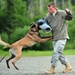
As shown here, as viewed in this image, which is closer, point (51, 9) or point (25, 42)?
point (51, 9)

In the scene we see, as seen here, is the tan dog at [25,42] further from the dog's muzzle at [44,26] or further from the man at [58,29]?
the man at [58,29]

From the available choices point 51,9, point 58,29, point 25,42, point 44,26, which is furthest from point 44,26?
point 25,42

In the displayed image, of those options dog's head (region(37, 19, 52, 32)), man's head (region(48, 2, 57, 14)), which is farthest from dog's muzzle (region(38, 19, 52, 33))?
man's head (region(48, 2, 57, 14))

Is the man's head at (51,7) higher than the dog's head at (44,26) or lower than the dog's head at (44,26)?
higher

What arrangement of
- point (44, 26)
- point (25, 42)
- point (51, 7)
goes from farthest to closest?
point (25, 42) < point (44, 26) < point (51, 7)

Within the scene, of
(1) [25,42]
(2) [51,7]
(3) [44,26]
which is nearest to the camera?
(2) [51,7]

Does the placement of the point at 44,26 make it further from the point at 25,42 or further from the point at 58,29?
the point at 25,42

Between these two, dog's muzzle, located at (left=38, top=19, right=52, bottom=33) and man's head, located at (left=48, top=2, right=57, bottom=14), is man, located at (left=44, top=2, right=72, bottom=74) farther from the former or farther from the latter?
dog's muzzle, located at (left=38, top=19, right=52, bottom=33)

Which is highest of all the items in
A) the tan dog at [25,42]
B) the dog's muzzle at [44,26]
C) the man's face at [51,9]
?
the man's face at [51,9]

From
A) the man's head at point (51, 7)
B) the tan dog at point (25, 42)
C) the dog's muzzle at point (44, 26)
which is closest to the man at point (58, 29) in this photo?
the man's head at point (51, 7)

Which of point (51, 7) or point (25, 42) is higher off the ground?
point (51, 7)

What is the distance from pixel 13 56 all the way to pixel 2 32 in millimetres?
18431

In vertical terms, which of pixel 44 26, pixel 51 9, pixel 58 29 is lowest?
pixel 58 29

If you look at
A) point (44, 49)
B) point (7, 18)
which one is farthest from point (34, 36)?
point (7, 18)
